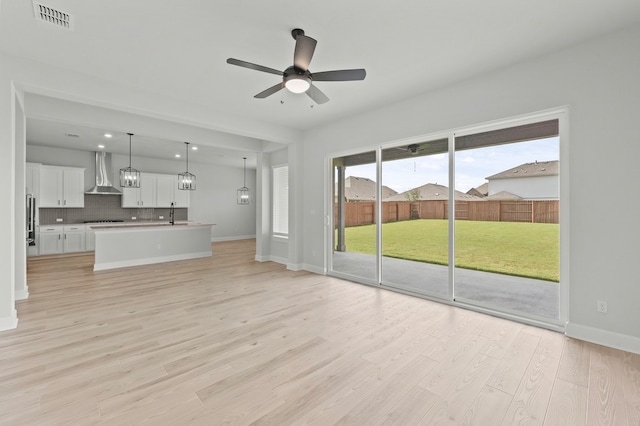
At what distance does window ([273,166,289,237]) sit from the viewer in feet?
22.6

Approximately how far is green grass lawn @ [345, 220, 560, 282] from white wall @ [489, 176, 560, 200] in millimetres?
438

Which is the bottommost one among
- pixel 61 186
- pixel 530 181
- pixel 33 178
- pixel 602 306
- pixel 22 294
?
pixel 22 294

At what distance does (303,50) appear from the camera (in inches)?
94.0

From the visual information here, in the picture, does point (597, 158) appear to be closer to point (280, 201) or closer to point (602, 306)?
point (602, 306)

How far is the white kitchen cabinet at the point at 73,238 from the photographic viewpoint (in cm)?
771

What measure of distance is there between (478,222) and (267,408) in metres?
3.75

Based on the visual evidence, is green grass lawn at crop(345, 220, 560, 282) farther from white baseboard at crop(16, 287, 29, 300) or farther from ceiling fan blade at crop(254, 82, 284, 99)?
white baseboard at crop(16, 287, 29, 300)

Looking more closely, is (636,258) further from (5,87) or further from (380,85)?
(5,87)

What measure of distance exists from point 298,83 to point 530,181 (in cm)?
304

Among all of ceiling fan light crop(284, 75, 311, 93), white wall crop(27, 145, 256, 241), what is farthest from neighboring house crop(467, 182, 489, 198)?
white wall crop(27, 145, 256, 241)

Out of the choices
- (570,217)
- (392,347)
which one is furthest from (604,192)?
(392,347)

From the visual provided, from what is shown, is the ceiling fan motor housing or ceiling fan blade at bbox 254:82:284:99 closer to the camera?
the ceiling fan motor housing

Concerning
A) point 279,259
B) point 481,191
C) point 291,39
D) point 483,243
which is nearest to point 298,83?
point 291,39

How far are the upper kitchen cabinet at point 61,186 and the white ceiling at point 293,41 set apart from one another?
6.04 m
